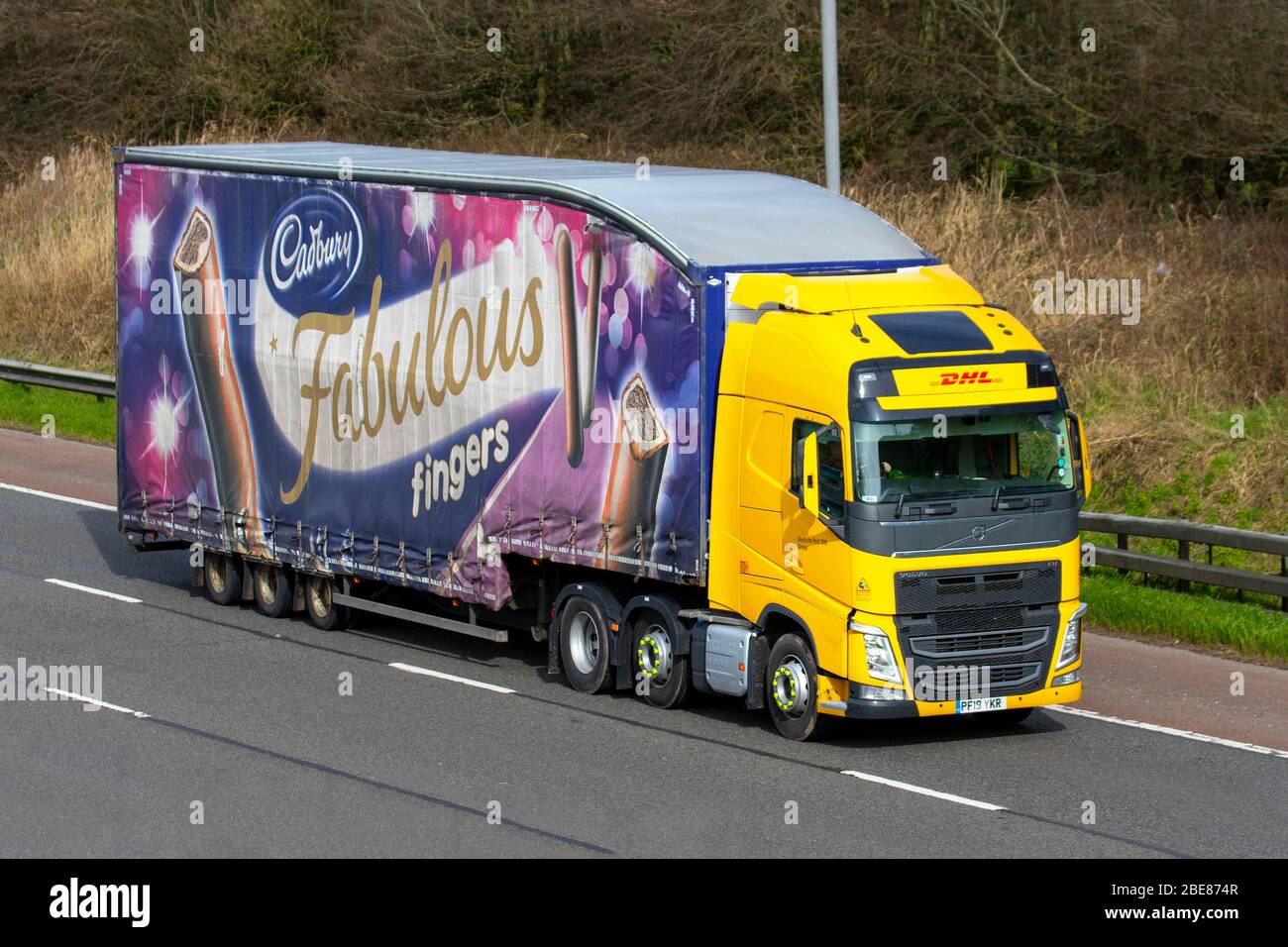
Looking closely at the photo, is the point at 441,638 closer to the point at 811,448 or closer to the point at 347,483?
the point at 347,483

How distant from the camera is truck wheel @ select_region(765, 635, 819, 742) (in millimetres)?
13602

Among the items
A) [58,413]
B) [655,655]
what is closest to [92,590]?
[655,655]

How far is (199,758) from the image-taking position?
524 inches

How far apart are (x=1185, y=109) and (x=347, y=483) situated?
1660 centimetres

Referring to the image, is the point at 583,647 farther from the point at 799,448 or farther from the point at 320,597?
the point at 320,597

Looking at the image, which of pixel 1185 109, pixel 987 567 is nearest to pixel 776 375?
pixel 987 567

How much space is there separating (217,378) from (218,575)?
1956 mm

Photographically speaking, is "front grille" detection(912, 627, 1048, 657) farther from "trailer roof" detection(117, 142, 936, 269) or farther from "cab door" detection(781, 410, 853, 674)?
"trailer roof" detection(117, 142, 936, 269)

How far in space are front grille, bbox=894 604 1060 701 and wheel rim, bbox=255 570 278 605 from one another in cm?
720

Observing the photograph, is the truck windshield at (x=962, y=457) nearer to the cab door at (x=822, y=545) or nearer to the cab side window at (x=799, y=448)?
the cab door at (x=822, y=545)

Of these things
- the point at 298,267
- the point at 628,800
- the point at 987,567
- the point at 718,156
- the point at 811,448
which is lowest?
the point at 628,800

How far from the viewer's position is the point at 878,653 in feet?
43.0

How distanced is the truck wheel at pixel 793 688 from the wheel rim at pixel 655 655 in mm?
916

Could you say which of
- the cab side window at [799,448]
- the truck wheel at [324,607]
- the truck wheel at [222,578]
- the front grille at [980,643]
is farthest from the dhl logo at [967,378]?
the truck wheel at [222,578]
